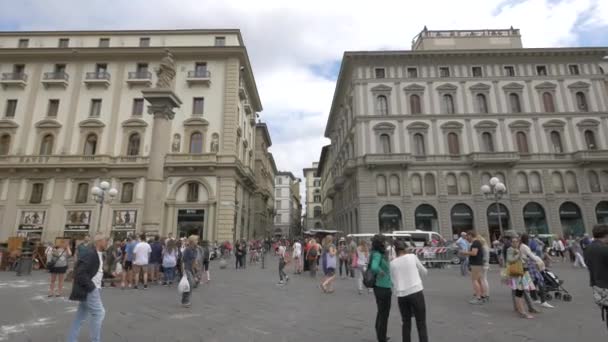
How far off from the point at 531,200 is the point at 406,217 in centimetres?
1233

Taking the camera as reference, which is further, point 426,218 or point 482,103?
point 482,103

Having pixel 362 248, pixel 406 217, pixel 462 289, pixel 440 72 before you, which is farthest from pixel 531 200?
pixel 362 248

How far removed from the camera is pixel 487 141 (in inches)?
1302

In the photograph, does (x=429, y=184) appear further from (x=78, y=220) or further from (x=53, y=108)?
(x=53, y=108)

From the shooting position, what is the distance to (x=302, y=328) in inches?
241

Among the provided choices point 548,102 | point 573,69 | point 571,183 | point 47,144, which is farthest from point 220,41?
point 571,183

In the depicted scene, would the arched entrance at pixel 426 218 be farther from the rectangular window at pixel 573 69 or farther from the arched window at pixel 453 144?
the rectangular window at pixel 573 69

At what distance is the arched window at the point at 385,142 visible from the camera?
108 feet

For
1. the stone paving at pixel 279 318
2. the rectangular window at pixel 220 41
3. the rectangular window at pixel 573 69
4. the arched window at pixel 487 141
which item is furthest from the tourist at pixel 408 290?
the rectangular window at pixel 573 69

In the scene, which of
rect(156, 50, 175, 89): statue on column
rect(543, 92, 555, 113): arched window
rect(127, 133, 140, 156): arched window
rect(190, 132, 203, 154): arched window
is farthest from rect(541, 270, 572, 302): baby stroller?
rect(543, 92, 555, 113): arched window

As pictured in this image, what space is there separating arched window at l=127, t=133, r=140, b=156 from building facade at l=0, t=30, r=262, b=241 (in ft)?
0.29

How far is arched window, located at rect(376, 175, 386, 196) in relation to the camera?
31.8 meters

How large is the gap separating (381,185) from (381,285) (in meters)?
27.7

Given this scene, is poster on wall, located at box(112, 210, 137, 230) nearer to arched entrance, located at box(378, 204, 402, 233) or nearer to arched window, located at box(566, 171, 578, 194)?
arched entrance, located at box(378, 204, 402, 233)
